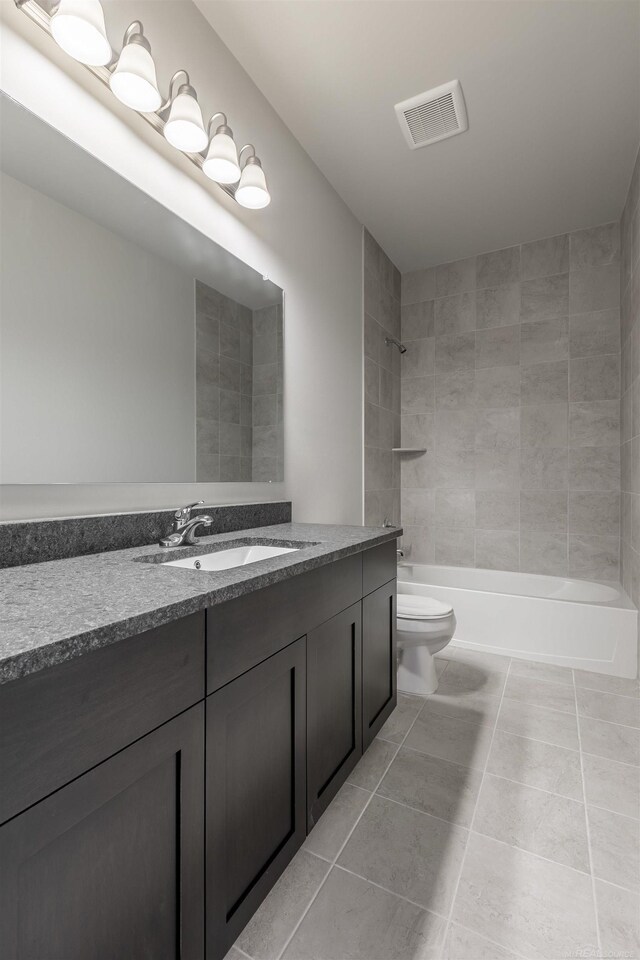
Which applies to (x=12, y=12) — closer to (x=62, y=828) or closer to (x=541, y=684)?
(x=62, y=828)

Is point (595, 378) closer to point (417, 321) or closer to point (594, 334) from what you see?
point (594, 334)

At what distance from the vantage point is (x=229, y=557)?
152cm

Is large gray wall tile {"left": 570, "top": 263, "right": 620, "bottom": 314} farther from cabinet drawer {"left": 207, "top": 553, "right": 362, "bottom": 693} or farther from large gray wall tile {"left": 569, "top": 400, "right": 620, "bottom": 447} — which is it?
cabinet drawer {"left": 207, "top": 553, "right": 362, "bottom": 693}

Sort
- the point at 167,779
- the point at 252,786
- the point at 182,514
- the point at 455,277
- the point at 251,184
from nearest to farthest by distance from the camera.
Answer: the point at 167,779
the point at 252,786
the point at 182,514
the point at 251,184
the point at 455,277

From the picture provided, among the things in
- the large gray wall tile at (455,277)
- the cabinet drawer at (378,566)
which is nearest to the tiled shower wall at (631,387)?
the large gray wall tile at (455,277)

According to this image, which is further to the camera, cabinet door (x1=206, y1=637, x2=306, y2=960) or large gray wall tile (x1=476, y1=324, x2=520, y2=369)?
large gray wall tile (x1=476, y1=324, x2=520, y2=369)

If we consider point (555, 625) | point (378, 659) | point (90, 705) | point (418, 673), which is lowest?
point (418, 673)

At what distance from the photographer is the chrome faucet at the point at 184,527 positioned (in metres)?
1.42

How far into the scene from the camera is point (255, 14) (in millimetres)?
1674

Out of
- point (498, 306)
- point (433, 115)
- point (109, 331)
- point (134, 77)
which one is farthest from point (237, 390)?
point (498, 306)

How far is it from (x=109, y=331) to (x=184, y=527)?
2.03 feet

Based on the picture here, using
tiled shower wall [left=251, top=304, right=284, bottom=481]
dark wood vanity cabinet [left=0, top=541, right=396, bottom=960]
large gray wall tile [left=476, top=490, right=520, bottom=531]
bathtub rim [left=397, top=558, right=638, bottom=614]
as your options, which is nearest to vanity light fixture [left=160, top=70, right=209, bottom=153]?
tiled shower wall [left=251, top=304, right=284, bottom=481]

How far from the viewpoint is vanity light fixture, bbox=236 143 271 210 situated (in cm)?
173

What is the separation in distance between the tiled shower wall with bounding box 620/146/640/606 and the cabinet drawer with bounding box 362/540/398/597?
4.92 ft
